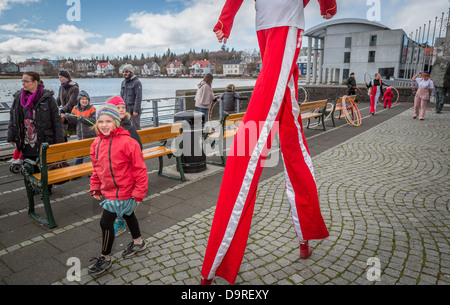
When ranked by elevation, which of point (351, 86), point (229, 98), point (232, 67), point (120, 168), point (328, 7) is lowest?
point (120, 168)

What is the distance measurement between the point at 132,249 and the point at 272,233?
1.58 metres

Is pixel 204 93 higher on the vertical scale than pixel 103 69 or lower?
lower

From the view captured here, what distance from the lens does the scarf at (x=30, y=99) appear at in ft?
16.0

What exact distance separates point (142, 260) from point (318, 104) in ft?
28.4

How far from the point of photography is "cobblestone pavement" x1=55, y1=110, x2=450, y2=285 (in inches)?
116

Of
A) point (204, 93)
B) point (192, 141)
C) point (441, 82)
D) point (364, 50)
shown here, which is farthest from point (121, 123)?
point (364, 50)

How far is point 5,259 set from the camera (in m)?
3.34

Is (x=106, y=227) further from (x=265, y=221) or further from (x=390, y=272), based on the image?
(x=390, y=272)

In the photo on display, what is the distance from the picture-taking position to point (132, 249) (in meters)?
3.35

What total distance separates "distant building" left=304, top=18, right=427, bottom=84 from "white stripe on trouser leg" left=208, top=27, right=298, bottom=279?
42426mm

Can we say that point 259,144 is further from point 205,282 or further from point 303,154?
point 205,282
